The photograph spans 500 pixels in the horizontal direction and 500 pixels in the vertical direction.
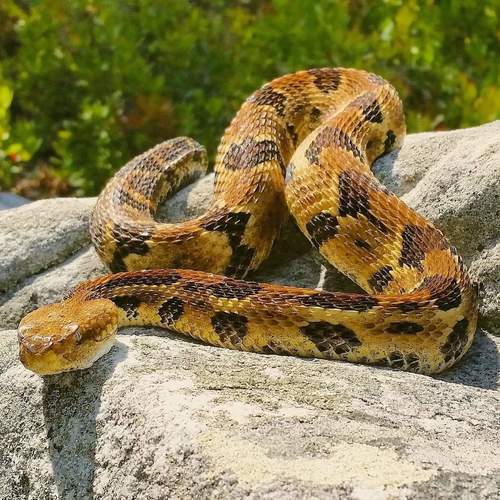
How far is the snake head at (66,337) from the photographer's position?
464 centimetres

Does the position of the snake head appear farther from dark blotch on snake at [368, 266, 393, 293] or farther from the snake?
dark blotch on snake at [368, 266, 393, 293]

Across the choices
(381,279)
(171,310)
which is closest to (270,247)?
(381,279)

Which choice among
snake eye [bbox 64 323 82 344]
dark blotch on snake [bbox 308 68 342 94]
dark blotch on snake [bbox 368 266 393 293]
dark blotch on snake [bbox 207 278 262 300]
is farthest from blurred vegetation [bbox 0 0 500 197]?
snake eye [bbox 64 323 82 344]

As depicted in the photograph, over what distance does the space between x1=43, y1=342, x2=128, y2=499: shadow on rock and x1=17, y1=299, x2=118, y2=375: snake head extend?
94 mm

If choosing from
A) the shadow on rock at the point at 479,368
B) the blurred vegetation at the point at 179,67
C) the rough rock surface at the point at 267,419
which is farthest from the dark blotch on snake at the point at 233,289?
the blurred vegetation at the point at 179,67

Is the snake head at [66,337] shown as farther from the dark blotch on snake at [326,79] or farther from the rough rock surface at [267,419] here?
the dark blotch on snake at [326,79]

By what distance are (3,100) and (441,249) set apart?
5588mm

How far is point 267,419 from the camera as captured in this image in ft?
14.0

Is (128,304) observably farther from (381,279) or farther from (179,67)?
(179,67)

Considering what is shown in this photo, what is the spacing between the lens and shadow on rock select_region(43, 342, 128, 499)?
4492 mm

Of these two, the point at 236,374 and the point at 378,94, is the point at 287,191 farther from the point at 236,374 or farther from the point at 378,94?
the point at 236,374

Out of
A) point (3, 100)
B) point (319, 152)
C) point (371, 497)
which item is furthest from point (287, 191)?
point (3, 100)

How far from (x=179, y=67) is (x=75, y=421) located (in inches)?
288

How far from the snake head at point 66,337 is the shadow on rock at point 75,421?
3.7 inches
